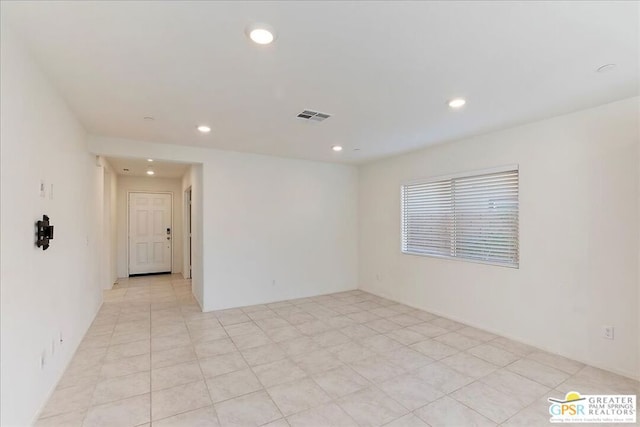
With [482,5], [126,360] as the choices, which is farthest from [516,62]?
[126,360]

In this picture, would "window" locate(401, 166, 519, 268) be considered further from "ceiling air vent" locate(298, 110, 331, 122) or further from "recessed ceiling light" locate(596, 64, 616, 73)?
"ceiling air vent" locate(298, 110, 331, 122)

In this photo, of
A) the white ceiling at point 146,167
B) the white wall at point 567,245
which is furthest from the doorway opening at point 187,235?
the white wall at point 567,245

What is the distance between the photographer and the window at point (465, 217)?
11.8 ft

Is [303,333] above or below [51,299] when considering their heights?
below

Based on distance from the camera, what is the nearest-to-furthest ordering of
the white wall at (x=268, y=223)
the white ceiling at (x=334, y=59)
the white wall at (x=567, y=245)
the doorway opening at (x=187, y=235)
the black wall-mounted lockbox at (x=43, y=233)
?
the white ceiling at (x=334, y=59), the black wall-mounted lockbox at (x=43, y=233), the white wall at (x=567, y=245), the white wall at (x=268, y=223), the doorway opening at (x=187, y=235)

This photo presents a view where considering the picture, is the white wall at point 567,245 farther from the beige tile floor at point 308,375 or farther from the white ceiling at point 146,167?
the white ceiling at point 146,167

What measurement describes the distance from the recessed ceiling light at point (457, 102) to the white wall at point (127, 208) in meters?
6.84

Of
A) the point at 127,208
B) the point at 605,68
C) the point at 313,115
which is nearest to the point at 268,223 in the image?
the point at 313,115

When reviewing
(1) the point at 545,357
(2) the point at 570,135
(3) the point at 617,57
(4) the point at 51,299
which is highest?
(3) the point at 617,57

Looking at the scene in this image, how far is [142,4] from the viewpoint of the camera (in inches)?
60.6

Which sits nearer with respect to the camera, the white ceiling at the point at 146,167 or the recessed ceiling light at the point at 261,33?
the recessed ceiling light at the point at 261,33

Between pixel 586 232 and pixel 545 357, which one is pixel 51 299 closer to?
pixel 545 357

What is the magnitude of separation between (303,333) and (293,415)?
1.55m

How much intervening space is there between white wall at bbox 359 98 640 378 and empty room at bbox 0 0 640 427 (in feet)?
0.06
